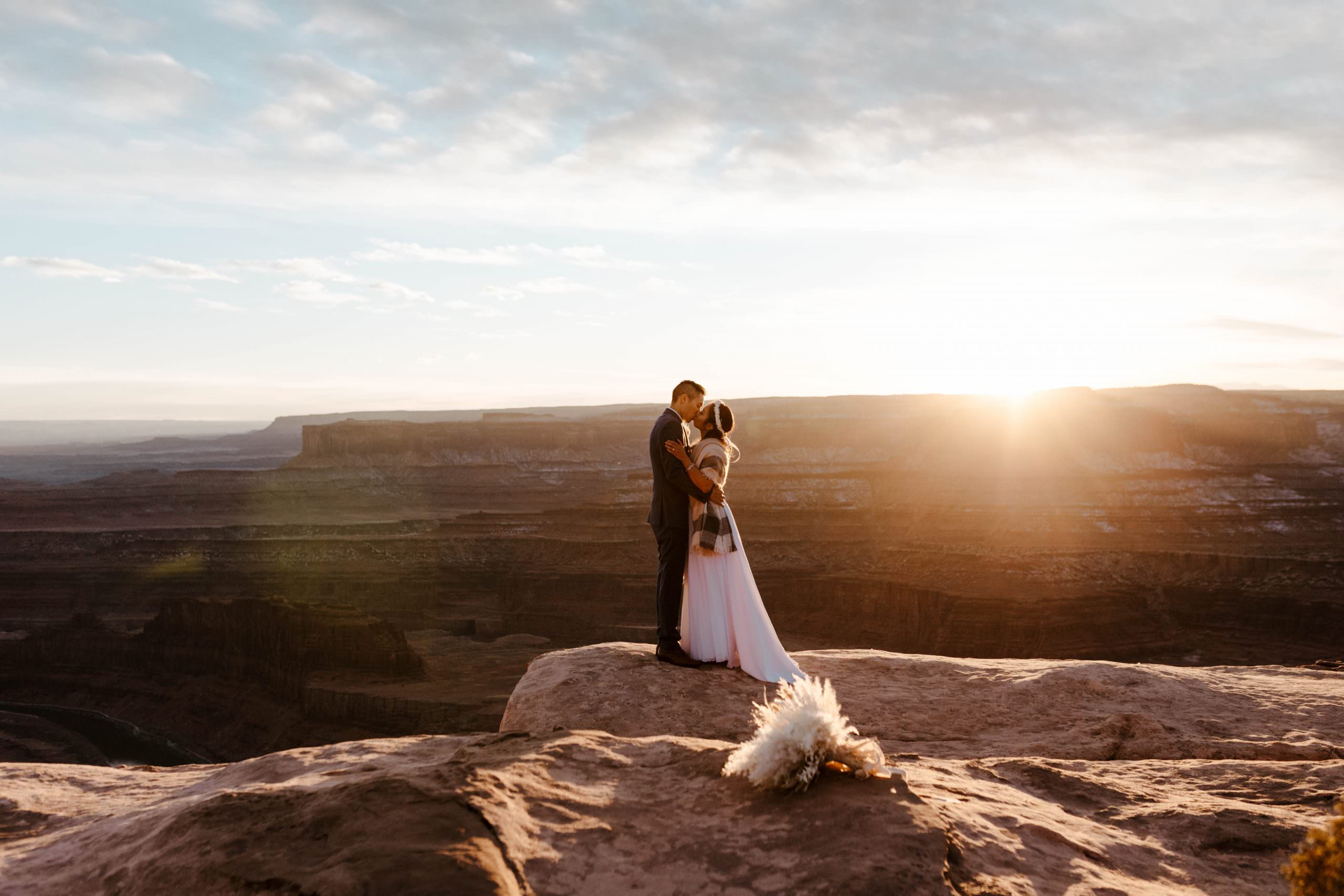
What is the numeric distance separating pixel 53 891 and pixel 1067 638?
25928 mm

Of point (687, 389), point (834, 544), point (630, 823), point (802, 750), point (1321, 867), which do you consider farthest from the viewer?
point (834, 544)

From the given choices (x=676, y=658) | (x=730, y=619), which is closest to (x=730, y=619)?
(x=730, y=619)

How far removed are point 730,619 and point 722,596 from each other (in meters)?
0.17

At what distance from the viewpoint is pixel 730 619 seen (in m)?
6.21

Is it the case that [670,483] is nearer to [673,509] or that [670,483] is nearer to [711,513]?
[673,509]

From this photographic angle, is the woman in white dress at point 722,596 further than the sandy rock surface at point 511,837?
Yes

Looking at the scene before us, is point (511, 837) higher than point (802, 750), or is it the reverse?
point (802, 750)

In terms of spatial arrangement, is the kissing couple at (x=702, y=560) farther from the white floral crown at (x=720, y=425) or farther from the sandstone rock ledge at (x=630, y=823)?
the sandstone rock ledge at (x=630, y=823)

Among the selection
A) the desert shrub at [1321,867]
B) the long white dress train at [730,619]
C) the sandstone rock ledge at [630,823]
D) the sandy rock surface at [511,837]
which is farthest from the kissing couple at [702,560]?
the desert shrub at [1321,867]

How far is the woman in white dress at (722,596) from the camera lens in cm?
594

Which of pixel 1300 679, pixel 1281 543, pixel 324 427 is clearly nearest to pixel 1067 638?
pixel 1281 543

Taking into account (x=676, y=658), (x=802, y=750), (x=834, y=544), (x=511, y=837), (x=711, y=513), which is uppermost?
(x=711, y=513)

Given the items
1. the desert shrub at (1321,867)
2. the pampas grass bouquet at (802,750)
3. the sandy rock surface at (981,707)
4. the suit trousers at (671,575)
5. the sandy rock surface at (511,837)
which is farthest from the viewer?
the suit trousers at (671,575)

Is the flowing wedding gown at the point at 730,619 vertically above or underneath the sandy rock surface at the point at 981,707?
above
